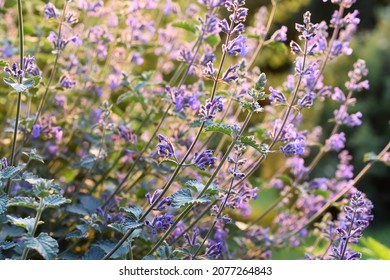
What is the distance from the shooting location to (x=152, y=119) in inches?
113

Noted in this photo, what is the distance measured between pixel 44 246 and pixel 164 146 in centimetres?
56

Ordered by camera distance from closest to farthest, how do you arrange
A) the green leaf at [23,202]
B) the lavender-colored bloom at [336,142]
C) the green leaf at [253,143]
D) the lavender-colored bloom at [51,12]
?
the green leaf at [23,202] → the green leaf at [253,143] → the lavender-colored bloom at [51,12] → the lavender-colored bloom at [336,142]

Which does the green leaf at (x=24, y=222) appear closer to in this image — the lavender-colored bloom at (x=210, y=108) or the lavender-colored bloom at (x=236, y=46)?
the lavender-colored bloom at (x=210, y=108)

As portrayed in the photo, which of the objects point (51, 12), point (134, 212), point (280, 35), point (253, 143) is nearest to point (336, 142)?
point (280, 35)

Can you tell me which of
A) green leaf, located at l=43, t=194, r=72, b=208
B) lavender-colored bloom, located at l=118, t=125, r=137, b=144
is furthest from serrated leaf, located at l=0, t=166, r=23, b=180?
lavender-colored bloom, located at l=118, t=125, r=137, b=144

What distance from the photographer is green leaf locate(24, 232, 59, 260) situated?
171 cm

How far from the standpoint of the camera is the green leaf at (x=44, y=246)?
67.5 inches

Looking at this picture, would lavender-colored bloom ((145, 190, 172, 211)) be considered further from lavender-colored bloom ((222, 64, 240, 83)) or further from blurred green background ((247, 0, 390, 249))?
blurred green background ((247, 0, 390, 249))

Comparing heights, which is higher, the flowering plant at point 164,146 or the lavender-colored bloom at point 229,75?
the lavender-colored bloom at point 229,75

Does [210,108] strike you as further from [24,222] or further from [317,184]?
[317,184]

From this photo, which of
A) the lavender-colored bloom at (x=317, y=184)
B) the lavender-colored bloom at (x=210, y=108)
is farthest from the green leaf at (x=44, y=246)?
the lavender-colored bloom at (x=317, y=184)

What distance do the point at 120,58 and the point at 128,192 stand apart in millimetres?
809
